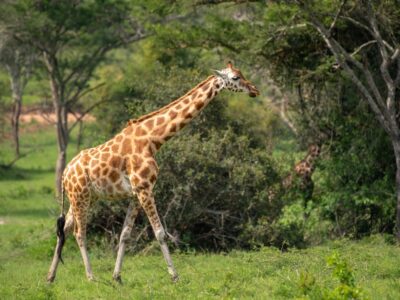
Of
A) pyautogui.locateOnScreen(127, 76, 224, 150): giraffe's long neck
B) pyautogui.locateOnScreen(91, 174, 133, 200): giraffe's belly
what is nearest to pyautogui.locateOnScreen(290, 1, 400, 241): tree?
pyautogui.locateOnScreen(127, 76, 224, 150): giraffe's long neck

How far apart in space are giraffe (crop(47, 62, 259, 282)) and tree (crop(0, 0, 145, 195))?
13511 mm

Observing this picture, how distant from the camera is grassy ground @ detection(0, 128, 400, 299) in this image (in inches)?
372

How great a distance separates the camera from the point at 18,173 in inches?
1264

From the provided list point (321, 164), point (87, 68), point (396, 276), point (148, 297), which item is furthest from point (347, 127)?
point (87, 68)

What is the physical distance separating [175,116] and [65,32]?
15.8 meters

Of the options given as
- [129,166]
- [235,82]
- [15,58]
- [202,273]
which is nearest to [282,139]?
[235,82]

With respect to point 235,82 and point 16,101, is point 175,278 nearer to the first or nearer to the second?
point 235,82

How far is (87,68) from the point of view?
28672mm

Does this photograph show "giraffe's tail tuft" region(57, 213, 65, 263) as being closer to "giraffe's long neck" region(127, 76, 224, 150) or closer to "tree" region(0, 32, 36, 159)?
"giraffe's long neck" region(127, 76, 224, 150)

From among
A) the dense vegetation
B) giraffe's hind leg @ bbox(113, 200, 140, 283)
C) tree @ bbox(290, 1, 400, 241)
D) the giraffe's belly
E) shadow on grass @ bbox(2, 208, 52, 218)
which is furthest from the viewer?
shadow on grass @ bbox(2, 208, 52, 218)

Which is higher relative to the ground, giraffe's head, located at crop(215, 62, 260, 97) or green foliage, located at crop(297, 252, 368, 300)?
giraffe's head, located at crop(215, 62, 260, 97)

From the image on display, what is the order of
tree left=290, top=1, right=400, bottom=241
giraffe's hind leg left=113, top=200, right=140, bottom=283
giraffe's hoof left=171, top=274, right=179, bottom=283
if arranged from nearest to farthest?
giraffe's hoof left=171, top=274, right=179, bottom=283 → giraffe's hind leg left=113, top=200, right=140, bottom=283 → tree left=290, top=1, right=400, bottom=241

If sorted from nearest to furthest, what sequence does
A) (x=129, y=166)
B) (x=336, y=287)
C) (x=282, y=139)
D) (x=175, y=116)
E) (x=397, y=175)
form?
(x=336, y=287) → (x=129, y=166) → (x=175, y=116) → (x=397, y=175) → (x=282, y=139)

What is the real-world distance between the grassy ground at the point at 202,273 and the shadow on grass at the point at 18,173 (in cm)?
1341
